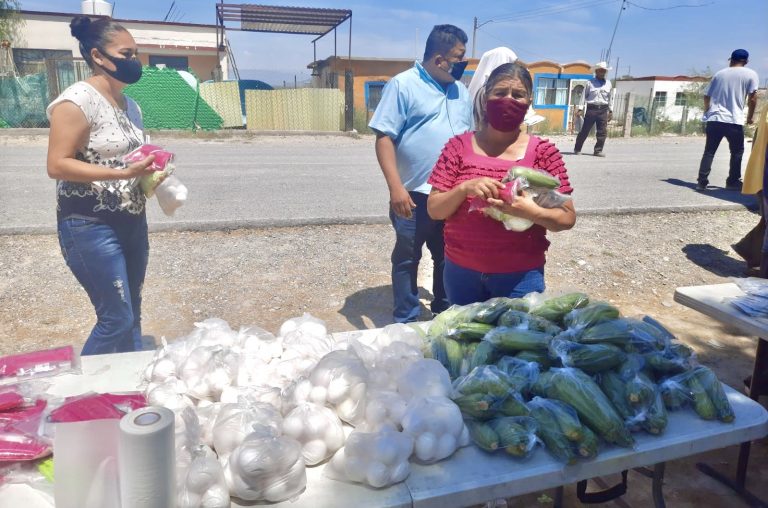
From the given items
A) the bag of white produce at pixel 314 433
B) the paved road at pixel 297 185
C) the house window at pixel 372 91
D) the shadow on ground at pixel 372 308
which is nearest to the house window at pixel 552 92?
the house window at pixel 372 91

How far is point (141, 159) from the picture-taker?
267 centimetres

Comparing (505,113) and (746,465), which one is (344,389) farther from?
(746,465)

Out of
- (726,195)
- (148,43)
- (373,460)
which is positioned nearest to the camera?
(373,460)

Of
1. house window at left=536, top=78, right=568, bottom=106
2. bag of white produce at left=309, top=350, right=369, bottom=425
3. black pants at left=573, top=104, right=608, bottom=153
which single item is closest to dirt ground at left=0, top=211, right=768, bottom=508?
bag of white produce at left=309, top=350, right=369, bottom=425

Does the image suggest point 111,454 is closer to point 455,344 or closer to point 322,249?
point 455,344

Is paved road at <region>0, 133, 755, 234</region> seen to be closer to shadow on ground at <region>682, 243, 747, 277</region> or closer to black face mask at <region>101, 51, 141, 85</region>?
shadow on ground at <region>682, 243, 747, 277</region>

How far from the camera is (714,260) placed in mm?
6316

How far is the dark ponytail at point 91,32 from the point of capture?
8.80ft

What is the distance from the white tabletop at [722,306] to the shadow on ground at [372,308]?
2.11 metres

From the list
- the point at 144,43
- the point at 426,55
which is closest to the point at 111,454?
the point at 426,55

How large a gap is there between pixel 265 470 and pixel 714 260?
20.6 feet

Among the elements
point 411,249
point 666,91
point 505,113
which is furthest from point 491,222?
point 666,91

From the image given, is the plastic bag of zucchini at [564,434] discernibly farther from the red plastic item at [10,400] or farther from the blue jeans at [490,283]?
the red plastic item at [10,400]

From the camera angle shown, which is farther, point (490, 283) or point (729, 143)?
point (729, 143)
